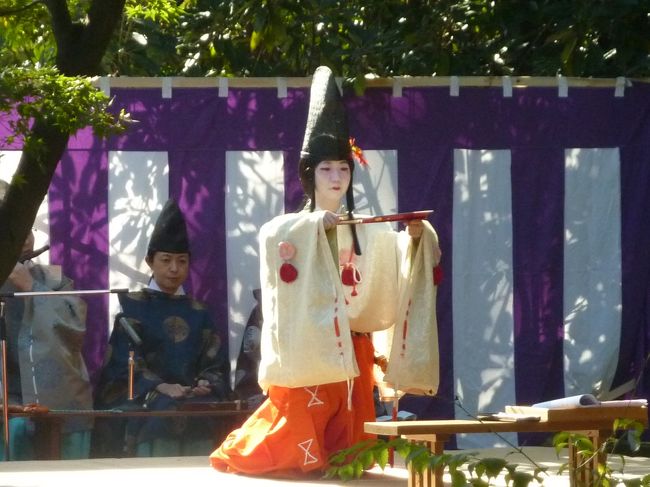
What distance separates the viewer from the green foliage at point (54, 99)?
13.8 feet

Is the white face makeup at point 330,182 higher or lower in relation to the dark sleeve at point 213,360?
higher

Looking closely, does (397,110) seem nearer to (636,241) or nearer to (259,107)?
(259,107)

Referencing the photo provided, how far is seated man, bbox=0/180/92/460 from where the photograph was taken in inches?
260

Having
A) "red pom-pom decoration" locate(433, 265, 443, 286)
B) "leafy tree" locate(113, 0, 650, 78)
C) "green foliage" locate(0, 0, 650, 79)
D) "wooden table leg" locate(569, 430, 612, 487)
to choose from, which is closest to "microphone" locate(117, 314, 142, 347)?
"green foliage" locate(0, 0, 650, 79)

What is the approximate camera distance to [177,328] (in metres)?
6.61

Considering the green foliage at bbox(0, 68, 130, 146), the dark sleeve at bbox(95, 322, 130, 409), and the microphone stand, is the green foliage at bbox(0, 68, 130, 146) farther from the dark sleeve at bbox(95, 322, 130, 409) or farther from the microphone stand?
the dark sleeve at bbox(95, 322, 130, 409)

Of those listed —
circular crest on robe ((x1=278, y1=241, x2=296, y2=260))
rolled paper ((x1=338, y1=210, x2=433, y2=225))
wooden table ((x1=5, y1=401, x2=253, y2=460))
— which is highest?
rolled paper ((x1=338, y1=210, x2=433, y2=225))

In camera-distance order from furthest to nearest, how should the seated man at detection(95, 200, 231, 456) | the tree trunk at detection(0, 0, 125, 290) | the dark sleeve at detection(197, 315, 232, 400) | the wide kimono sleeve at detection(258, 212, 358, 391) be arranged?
the dark sleeve at detection(197, 315, 232, 400)
the seated man at detection(95, 200, 231, 456)
the wide kimono sleeve at detection(258, 212, 358, 391)
the tree trunk at detection(0, 0, 125, 290)

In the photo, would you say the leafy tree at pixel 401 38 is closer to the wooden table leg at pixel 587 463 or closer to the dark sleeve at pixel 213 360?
the dark sleeve at pixel 213 360

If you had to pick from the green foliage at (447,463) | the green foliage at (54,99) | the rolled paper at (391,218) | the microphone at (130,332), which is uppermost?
the green foliage at (54,99)

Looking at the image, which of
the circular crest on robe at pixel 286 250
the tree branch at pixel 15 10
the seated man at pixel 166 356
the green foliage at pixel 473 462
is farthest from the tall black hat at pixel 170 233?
the green foliage at pixel 473 462

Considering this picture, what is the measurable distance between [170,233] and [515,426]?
9.02ft

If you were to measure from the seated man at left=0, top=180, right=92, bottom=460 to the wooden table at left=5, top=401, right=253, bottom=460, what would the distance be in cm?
17

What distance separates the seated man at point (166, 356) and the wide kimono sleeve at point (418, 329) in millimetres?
1497
